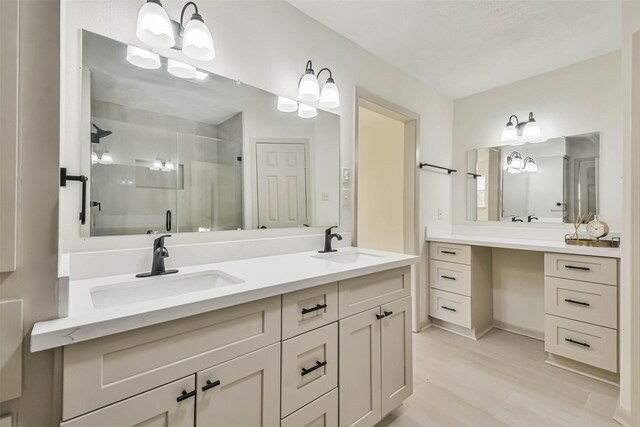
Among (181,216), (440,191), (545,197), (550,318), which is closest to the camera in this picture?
(181,216)

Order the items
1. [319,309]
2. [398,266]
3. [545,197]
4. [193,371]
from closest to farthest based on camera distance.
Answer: [193,371]
[319,309]
[398,266]
[545,197]

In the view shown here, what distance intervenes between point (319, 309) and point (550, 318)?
1.99 m

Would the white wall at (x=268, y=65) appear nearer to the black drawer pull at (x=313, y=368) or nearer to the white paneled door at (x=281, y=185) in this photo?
the white paneled door at (x=281, y=185)

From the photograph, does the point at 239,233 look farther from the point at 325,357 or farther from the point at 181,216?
the point at 325,357

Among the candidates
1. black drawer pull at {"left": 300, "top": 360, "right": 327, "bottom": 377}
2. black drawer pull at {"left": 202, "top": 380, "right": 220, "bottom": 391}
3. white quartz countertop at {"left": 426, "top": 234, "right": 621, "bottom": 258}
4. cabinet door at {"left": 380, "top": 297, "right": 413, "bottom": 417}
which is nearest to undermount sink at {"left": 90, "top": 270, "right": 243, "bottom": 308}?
black drawer pull at {"left": 202, "top": 380, "right": 220, "bottom": 391}

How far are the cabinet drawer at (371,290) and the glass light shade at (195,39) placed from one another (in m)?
1.22

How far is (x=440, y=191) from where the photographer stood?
2.92m

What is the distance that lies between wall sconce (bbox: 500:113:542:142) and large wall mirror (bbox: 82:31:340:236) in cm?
196

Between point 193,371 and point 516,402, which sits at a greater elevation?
point 193,371

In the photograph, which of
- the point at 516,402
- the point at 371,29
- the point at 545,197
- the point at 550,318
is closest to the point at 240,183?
the point at 371,29

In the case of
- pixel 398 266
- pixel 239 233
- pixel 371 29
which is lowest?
pixel 398 266

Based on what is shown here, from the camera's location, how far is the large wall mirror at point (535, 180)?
226cm

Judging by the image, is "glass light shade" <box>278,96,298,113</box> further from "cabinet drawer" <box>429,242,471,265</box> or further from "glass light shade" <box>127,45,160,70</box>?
"cabinet drawer" <box>429,242,471,265</box>

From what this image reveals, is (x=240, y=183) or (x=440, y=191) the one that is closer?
(x=240, y=183)
